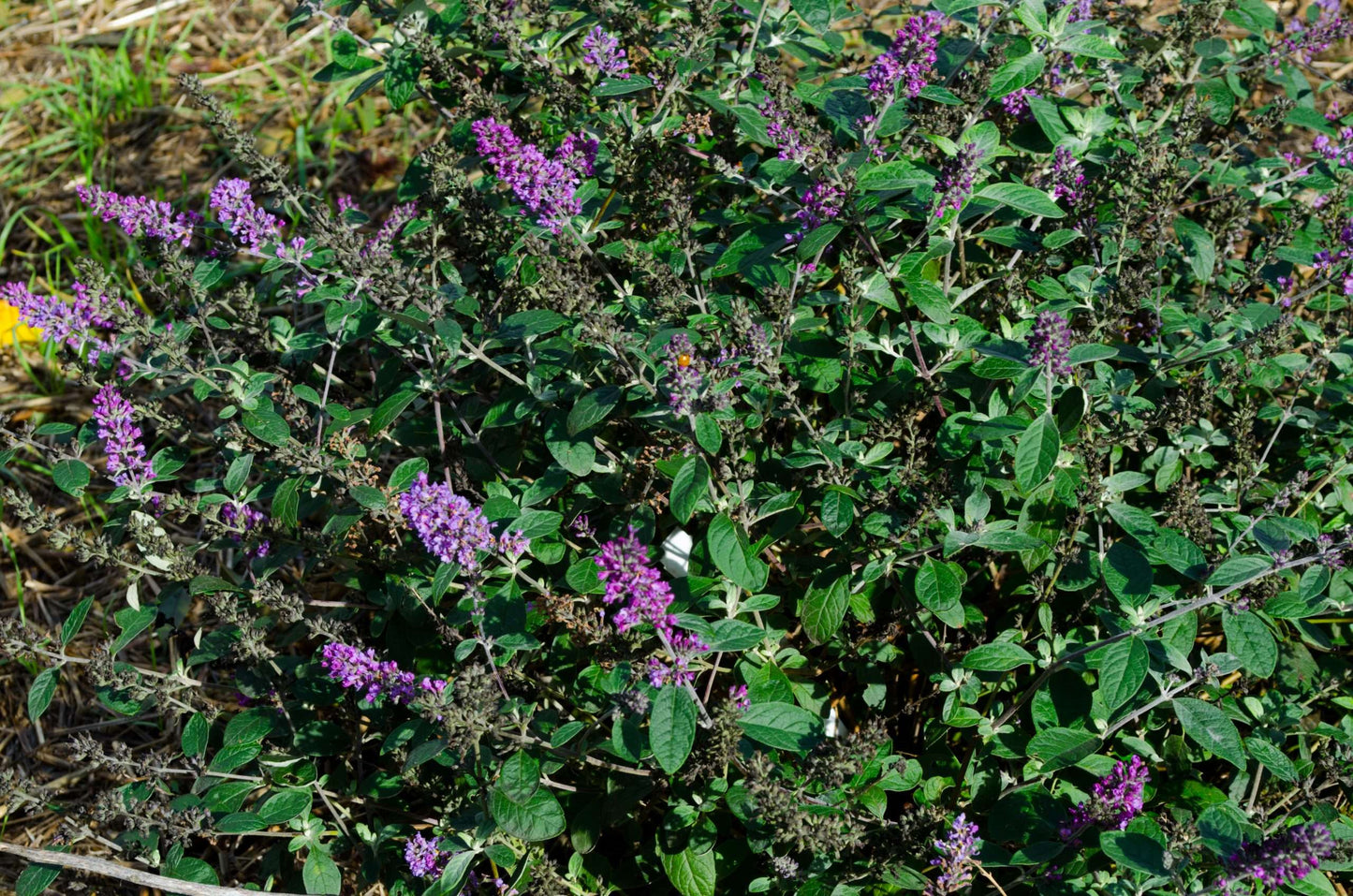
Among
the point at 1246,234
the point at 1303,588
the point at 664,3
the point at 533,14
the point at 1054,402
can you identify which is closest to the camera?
the point at 1303,588

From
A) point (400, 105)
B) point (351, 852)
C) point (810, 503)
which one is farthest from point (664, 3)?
point (351, 852)

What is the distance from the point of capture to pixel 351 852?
399 centimetres

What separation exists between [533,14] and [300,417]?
5.45ft

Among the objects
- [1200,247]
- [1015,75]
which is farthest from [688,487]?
[1200,247]

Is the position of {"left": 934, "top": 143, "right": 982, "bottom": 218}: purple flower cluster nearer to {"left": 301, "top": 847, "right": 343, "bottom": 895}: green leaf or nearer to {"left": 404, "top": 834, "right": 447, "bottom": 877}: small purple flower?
{"left": 404, "top": 834, "right": 447, "bottom": 877}: small purple flower

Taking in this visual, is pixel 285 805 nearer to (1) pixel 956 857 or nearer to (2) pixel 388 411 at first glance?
(2) pixel 388 411

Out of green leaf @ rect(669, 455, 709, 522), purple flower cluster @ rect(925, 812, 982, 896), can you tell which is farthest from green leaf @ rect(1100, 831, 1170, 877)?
green leaf @ rect(669, 455, 709, 522)

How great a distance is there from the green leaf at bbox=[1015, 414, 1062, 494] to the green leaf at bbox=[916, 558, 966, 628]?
34 cm

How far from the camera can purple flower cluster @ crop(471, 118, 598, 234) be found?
333cm

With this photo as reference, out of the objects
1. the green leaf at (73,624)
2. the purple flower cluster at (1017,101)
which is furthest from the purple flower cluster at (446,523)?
the purple flower cluster at (1017,101)

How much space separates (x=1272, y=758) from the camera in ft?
10.1

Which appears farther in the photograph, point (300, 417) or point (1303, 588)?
point (300, 417)

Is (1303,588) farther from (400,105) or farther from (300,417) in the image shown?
(400,105)

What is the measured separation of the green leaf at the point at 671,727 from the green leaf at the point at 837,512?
68 centimetres
